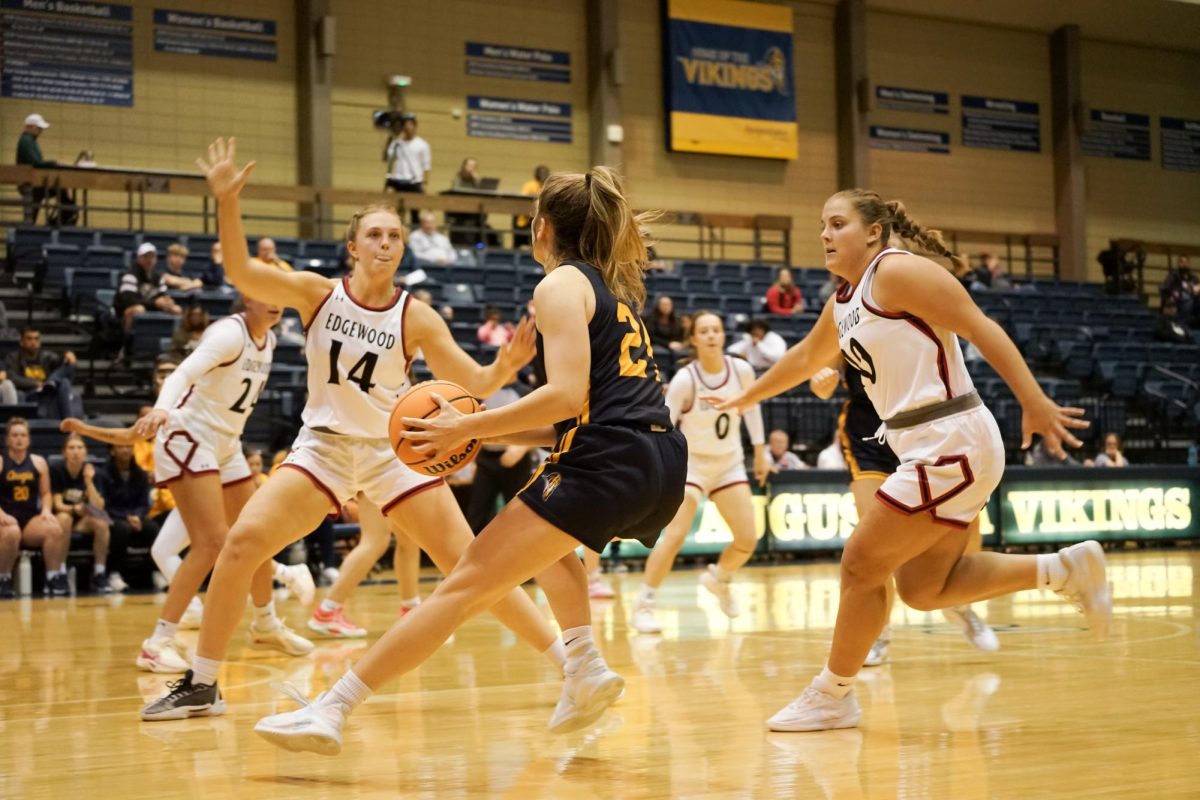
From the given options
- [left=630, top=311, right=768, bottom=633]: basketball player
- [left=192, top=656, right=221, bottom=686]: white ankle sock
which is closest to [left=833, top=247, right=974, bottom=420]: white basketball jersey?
[left=192, top=656, right=221, bottom=686]: white ankle sock

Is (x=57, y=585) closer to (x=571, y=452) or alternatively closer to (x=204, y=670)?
(x=204, y=670)

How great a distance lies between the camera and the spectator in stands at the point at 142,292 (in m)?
15.3

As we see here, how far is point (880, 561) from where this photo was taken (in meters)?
4.76

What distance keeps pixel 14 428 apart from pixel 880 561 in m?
9.36

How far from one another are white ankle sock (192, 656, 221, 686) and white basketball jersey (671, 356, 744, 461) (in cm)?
443

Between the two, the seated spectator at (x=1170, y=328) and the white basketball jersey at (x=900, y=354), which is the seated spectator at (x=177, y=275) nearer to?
the white basketball jersey at (x=900, y=354)

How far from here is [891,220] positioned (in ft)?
16.8

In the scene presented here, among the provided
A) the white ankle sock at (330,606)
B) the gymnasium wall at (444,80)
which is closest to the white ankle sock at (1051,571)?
the white ankle sock at (330,606)

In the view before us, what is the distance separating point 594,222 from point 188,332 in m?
10.3

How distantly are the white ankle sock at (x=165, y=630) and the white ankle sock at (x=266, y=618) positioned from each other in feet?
2.45

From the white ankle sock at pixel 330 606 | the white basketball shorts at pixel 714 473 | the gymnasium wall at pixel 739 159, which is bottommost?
the white ankle sock at pixel 330 606

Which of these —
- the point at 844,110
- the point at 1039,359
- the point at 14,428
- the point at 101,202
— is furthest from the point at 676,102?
the point at 14,428

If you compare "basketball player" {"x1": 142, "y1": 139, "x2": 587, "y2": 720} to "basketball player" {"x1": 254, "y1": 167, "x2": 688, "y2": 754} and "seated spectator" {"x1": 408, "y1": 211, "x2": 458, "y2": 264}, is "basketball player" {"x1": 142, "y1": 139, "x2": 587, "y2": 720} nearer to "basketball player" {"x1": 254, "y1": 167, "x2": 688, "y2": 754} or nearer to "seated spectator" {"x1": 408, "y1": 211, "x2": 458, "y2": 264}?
"basketball player" {"x1": 254, "y1": 167, "x2": 688, "y2": 754}

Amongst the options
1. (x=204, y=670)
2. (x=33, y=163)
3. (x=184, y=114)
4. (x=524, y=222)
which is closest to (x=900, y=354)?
(x=204, y=670)
